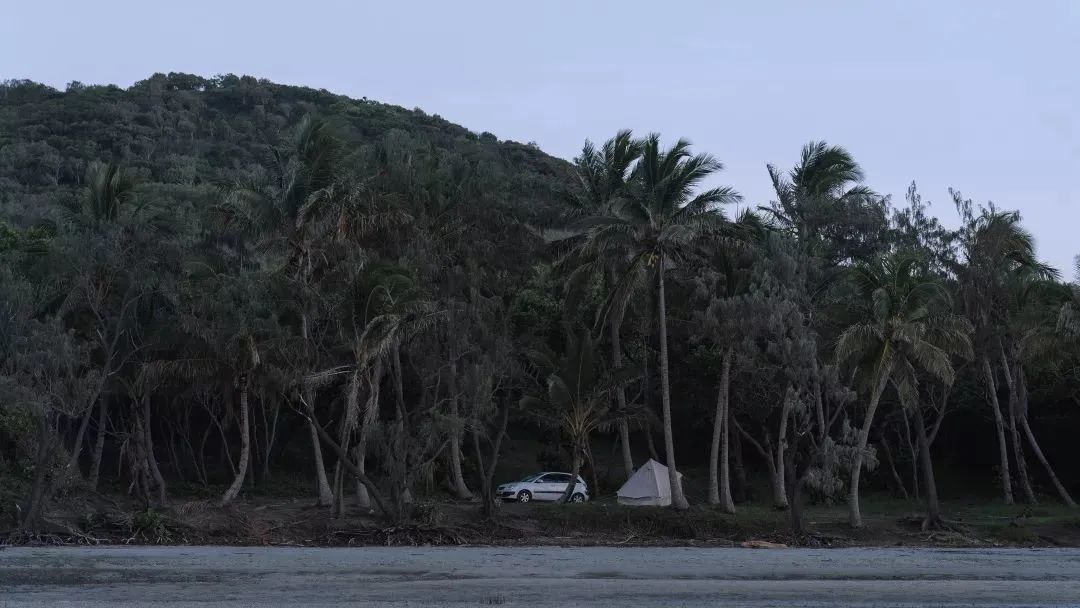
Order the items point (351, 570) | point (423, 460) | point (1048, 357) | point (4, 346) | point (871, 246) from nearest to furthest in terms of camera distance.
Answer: point (351, 570) < point (4, 346) < point (423, 460) < point (1048, 357) < point (871, 246)

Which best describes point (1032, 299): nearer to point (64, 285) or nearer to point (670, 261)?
point (670, 261)

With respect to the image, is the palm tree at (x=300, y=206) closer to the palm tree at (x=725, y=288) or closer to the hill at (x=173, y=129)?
the hill at (x=173, y=129)

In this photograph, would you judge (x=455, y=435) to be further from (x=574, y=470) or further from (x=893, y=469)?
(x=893, y=469)

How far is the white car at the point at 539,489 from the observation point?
36.9 meters

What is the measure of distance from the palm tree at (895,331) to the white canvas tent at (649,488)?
602 centimetres

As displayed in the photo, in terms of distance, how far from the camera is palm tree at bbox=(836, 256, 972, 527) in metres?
27.5

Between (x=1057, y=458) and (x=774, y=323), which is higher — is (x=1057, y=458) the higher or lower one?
the lower one

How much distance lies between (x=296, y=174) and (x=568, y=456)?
62.2ft

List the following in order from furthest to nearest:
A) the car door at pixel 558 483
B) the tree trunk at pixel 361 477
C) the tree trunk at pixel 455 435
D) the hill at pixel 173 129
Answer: the hill at pixel 173 129, the car door at pixel 558 483, the tree trunk at pixel 361 477, the tree trunk at pixel 455 435

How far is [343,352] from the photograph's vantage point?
29.7 meters

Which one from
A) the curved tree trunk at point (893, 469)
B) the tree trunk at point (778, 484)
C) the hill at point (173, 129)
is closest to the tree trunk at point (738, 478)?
the tree trunk at point (778, 484)

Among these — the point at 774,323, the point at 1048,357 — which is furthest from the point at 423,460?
the point at 1048,357

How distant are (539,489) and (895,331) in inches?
598

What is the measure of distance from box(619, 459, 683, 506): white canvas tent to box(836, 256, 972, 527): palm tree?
6.02 metres
